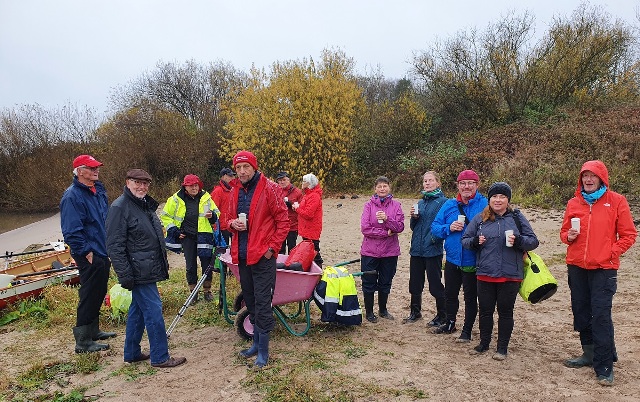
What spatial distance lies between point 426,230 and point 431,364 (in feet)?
4.64

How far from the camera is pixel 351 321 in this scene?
4.63m

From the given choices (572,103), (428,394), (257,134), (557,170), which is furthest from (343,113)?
(428,394)

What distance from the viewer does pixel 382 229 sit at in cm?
498

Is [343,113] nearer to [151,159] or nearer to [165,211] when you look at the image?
[151,159]

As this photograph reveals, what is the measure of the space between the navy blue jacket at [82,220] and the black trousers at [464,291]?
3.49 meters

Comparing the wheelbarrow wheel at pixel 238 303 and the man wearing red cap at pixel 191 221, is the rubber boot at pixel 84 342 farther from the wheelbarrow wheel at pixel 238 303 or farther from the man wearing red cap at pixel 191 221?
the man wearing red cap at pixel 191 221

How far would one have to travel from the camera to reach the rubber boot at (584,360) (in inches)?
151

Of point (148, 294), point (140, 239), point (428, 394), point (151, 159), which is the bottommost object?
point (428, 394)

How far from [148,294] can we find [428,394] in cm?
249

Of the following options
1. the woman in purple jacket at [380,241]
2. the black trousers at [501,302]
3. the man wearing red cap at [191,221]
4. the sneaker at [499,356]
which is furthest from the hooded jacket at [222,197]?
the sneaker at [499,356]

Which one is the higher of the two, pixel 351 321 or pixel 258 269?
pixel 258 269

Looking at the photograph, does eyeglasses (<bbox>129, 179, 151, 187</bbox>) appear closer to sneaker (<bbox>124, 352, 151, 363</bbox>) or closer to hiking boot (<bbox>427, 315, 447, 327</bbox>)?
sneaker (<bbox>124, 352, 151, 363</bbox>)

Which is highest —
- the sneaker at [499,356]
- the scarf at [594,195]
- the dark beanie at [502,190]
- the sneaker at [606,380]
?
the dark beanie at [502,190]

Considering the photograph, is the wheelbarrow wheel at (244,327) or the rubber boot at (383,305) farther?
the rubber boot at (383,305)
